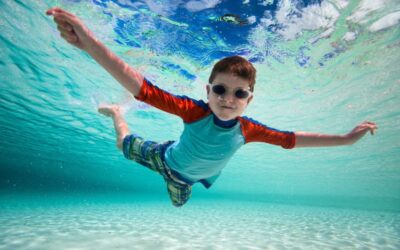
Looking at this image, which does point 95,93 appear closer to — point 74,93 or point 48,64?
point 74,93

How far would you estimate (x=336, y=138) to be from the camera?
413cm

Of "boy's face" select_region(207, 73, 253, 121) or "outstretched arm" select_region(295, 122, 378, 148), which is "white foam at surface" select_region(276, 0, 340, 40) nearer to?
"outstretched arm" select_region(295, 122, 378, 148)

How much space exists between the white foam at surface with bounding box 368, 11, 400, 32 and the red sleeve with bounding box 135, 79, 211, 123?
391 inches

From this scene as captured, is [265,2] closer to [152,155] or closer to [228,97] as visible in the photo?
[228,97]

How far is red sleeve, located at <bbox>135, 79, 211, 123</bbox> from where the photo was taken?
2.92m

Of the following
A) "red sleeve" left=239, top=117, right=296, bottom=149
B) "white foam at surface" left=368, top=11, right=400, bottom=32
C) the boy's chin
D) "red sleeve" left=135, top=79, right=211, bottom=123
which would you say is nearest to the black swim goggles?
the boy's chin

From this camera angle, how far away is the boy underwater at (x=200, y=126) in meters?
2.62

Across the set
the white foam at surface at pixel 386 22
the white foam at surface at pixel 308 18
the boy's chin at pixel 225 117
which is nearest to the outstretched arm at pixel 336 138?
the boy's chin at pixel 225 117

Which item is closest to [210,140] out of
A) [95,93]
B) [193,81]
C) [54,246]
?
[54,246]

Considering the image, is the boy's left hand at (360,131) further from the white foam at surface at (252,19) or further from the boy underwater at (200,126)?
the white foam at surface at (252,19)

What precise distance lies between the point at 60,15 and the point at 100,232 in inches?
365

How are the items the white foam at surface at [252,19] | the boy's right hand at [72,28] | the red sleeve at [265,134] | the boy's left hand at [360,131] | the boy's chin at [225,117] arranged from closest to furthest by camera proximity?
the boy's right hand at [72,28] → the boy's chin at [225,117] → the boy's left hand at [360,131] → the red sleeve at [265,134] → the white foam at surface at [252,19]

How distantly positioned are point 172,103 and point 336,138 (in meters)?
3.02

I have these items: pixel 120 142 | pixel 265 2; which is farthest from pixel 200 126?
pixel 265 2
